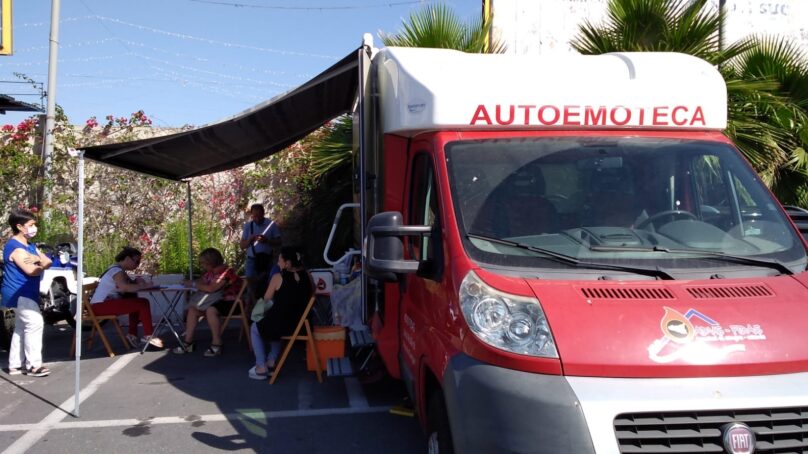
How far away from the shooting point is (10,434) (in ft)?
16.8

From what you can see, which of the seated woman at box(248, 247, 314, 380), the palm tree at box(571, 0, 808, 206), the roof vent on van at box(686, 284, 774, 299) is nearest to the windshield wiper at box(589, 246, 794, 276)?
the roof vent on van at box(686, 284, 774, 299)

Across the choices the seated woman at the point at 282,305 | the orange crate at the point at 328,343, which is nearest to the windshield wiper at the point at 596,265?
the orange crate at the point at 328,343

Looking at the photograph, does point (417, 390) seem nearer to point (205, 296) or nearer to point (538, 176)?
point (538, 176)

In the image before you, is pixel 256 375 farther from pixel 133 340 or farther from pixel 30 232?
pixel 30 232

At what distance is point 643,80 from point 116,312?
6293 millimetres

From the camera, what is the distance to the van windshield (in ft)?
10.8

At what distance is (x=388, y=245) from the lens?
3389 millimetres

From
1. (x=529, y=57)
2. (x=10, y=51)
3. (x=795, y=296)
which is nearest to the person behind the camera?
(x=795, y=296)

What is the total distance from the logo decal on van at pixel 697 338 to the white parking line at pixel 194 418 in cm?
324

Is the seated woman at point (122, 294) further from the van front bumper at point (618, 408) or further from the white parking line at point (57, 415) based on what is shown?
the van front bumper at point (618, 408)

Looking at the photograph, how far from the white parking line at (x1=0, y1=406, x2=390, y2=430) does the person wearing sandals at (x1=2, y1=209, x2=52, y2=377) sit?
1.44 m

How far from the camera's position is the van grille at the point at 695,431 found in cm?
261

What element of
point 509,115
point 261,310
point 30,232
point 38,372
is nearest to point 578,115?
point 509,115

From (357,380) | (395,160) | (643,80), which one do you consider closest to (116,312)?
(357,380)
